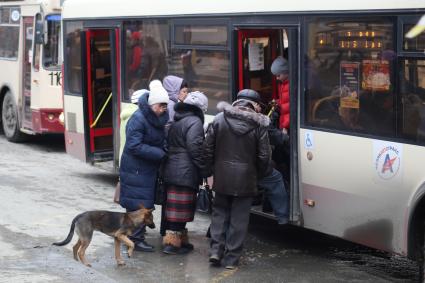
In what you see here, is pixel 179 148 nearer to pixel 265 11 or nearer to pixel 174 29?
pixel 265 11

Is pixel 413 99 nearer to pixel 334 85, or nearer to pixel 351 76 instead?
pixel 351 76

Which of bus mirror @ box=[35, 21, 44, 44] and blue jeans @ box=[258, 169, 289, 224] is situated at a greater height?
bus mirror @ box=[35, 21, 44, 44]

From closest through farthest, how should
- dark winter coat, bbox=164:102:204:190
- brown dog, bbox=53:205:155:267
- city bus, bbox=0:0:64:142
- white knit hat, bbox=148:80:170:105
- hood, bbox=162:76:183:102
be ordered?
brown dog, bbox=53:205:155:267
dark winter coat, bbox=164:102:204:190
white knit hat, bbox=148:80:170:105
hood, bbox=162:76:183:102
city bus, bbox=0:0:64:142

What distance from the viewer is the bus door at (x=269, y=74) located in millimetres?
7652

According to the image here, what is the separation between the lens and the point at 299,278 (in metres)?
7.30

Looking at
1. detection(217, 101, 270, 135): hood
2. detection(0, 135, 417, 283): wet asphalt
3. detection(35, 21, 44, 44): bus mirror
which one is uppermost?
detection(35, 21, 44, 44): bus mirror

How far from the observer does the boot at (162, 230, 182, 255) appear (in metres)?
8.02

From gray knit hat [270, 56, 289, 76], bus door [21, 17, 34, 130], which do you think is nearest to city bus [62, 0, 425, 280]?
gray knit hat [270, 56, 289, 76]

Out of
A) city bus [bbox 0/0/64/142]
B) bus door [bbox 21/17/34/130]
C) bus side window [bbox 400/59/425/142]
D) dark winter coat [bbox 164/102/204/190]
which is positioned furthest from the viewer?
bus door [bbox 21/17/34/130]

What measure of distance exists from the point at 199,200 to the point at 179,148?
0.56 m

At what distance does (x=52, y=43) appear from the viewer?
588 inches

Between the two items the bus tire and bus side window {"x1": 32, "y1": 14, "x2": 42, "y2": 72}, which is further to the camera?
bus side window {"x1": 32, "y1": 14, "x2": 42, "y2": 72}

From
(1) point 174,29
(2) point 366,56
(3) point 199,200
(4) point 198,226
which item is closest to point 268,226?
(4) point 198,226

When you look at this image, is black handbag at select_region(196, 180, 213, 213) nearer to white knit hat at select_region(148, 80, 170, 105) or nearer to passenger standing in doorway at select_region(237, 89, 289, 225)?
passenger standing in doorway at select_region(237, 89, 289, 225)
